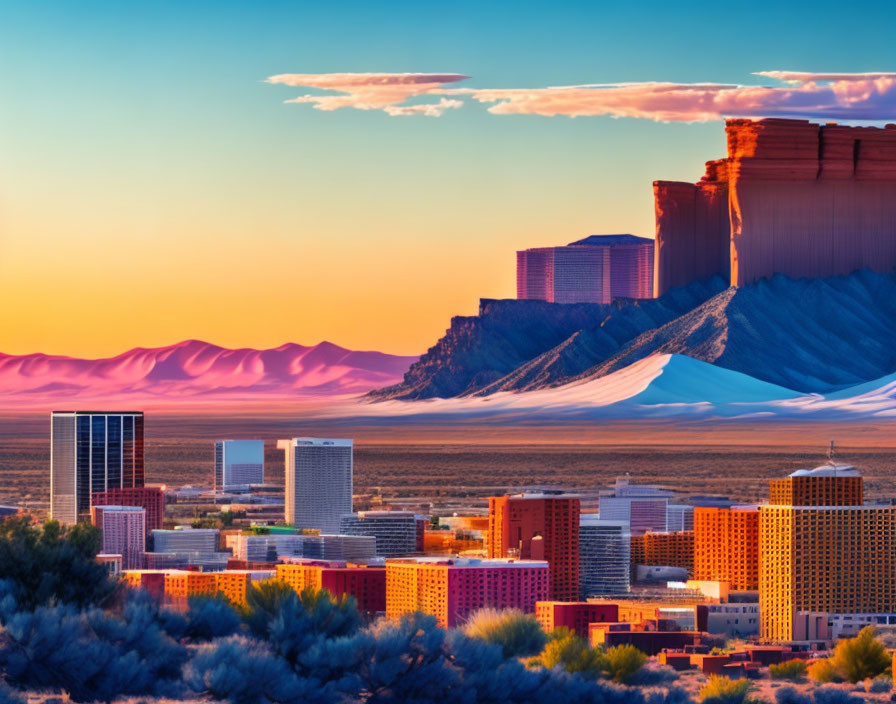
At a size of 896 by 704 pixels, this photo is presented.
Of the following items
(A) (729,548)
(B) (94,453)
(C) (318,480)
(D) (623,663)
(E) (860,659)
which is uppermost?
(B) (94,453)

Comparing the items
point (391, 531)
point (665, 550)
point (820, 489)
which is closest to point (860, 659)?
point (820, 489)

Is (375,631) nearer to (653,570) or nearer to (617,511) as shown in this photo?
(653,570)

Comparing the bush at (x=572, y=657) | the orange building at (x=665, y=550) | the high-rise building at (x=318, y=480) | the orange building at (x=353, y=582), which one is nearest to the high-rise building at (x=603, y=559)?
the orange building at (x=665, y=550)

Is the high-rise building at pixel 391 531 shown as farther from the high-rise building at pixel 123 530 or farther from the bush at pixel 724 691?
the bush at pixel 724 691

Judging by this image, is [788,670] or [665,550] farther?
[665,550]

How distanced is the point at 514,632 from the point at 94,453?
110020 millimetres

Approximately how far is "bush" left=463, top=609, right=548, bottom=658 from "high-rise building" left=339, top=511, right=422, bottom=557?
6212 cm

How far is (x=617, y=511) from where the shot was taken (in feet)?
517

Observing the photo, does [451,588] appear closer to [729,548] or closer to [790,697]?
[729,548]

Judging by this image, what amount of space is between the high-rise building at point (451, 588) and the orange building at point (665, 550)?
39.0 meters

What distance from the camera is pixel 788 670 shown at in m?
69.8

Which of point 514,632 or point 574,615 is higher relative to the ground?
point 514,632

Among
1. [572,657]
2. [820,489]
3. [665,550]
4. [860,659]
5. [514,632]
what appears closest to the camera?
[572,657]

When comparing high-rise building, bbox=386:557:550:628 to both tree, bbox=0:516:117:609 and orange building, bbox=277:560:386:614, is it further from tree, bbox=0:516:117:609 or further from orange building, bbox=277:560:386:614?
tree, bbox=0:516:117:609
